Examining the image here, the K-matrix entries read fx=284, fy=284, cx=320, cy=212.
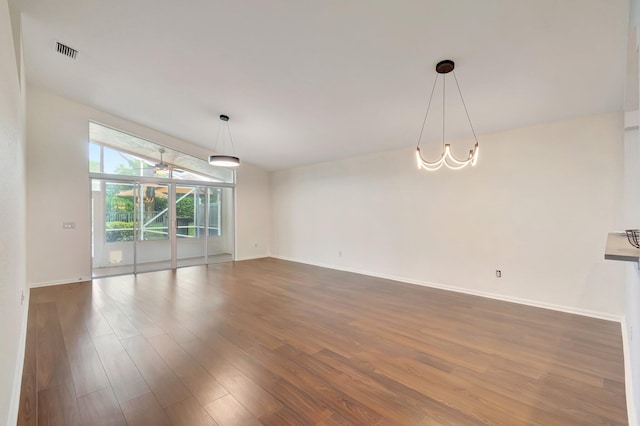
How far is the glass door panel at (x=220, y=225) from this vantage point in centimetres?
768

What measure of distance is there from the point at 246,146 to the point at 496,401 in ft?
20.4

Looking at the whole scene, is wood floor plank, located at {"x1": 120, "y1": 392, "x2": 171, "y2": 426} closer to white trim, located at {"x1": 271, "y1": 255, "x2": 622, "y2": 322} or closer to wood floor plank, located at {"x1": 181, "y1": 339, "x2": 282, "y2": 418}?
wood floor plank, located at {"x1": 181, "y1": 339, "x2": 282, "y2": 418}

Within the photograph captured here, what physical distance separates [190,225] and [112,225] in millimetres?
1634

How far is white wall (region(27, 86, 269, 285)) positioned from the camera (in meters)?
5.11

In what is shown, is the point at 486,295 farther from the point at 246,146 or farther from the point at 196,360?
the point at 246,146

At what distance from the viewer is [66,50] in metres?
3.72

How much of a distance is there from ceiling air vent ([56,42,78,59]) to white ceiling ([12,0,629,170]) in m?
0.08

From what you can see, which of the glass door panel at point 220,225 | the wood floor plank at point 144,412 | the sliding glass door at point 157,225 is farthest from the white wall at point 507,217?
the wood floor plank at point 144,412

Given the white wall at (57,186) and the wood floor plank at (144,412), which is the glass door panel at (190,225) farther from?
the wood floor plank at (144,412)

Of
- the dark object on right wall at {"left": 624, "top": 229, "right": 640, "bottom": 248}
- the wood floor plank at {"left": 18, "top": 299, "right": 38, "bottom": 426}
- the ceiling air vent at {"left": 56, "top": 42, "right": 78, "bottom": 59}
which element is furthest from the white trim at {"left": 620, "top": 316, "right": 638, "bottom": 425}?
the ceiling air vent at {"left": 56, "top": 42, "right": 78, "bottom": 59}

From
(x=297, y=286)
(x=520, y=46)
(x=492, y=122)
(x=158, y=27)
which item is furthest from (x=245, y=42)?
(x=297, y=286)

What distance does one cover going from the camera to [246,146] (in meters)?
6.65

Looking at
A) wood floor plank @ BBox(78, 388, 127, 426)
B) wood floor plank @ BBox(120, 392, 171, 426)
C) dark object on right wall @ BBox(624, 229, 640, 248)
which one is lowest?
wood floor plank @ BBox(120, 392, 171, 426)

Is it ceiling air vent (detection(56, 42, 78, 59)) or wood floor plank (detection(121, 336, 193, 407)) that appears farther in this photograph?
ceiling air vent (detection(56, 42, 78, 59))
